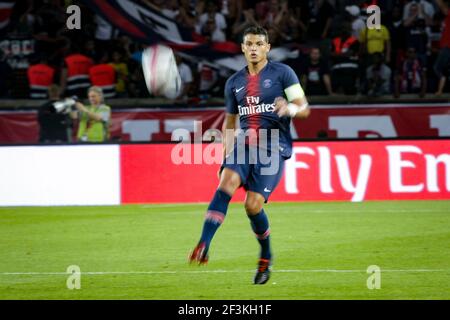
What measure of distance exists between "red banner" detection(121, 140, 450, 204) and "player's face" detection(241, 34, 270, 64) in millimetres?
8055

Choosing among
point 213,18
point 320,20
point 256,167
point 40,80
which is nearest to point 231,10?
point 213,18

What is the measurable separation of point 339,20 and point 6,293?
13664 mm

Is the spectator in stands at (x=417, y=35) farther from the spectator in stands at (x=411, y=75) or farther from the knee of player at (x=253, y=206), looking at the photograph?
the knee of player at (x=253, y=206)

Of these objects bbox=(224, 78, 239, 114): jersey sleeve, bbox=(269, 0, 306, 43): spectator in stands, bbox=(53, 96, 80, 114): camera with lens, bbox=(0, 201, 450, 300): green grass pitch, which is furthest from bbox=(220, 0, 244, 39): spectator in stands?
bbox=(224, 78, 239, 114): jersey sleeve

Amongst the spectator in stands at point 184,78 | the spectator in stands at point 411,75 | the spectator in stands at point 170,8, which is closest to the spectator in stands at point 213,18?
the spectator in stands at point 170,8

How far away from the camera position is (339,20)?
70.8ft

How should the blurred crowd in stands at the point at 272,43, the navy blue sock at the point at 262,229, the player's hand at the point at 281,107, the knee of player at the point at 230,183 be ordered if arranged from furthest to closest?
the blurred crowd in stands at the point at 272,43
the navy blue sock at the point at 262,229
the knee of player at the point at 230,183
the player's hand at the point at 281,107

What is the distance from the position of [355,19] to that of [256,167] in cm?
1261

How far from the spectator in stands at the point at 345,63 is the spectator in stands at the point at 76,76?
16.2ft

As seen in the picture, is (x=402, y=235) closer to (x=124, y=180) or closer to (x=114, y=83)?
(x=124, y=180)

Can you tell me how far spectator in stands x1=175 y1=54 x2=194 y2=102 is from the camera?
2080 centimetres

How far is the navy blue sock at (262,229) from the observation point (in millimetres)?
9500

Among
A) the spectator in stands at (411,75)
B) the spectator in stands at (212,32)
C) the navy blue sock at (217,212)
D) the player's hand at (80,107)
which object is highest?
the spectator in stands at (212,32)

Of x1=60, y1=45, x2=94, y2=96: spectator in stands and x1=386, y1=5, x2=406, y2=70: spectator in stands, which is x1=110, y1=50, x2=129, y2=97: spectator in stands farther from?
x1=386, y1=5, x2=406, y2=70: spectator in stands
